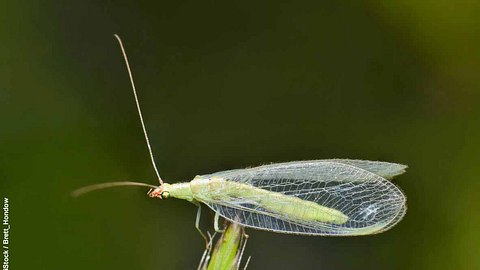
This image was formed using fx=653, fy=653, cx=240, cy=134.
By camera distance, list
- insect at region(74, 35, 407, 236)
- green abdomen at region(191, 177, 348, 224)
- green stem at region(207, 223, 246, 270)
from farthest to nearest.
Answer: green abdomen at region(191, 177, 348, 224) → insect at region(74, 35, 407, 236) → green stem at region(207, 223, 246, 270)

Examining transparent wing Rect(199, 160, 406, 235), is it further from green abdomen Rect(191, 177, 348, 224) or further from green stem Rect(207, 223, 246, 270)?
green stem Rect(207, 223, 246, 270)

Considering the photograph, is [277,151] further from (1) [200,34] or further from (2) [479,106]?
(2) [479,106]

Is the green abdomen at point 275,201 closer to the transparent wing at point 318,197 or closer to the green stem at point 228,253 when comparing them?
the transparent wing at point 318,197

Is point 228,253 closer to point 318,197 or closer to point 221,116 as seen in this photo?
point 318,197

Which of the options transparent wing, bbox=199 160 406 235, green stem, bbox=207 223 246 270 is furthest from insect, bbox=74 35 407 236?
green stem, bbox=207 223 246 270

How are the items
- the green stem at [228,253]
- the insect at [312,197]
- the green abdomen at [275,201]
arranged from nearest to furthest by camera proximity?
the green stem at [228,253]
the insect at [312,197]
the green abdomen at [275,201]

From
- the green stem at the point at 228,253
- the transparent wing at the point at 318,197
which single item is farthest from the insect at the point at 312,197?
the green stem at the point at 228,253
